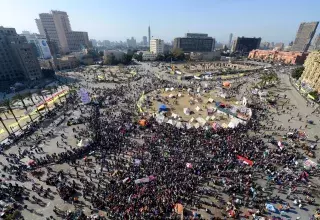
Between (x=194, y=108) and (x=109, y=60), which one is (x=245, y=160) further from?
(x=109, y=60)

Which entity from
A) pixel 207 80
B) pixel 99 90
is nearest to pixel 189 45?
pixel 207 80

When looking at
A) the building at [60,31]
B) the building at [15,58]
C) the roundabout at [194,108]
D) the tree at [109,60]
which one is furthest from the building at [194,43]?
the building at [15,58]

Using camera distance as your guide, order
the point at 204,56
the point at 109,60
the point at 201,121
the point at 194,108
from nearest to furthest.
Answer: the point at 201,121
the point at 194,108
the point at 109,60
the point at 204,56

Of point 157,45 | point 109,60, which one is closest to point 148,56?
point 109,60

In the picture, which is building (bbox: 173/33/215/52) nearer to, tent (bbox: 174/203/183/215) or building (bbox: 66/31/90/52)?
building (bbox: 66/31/90/52)

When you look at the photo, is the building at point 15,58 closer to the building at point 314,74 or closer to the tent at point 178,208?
the tent at point 178,208
